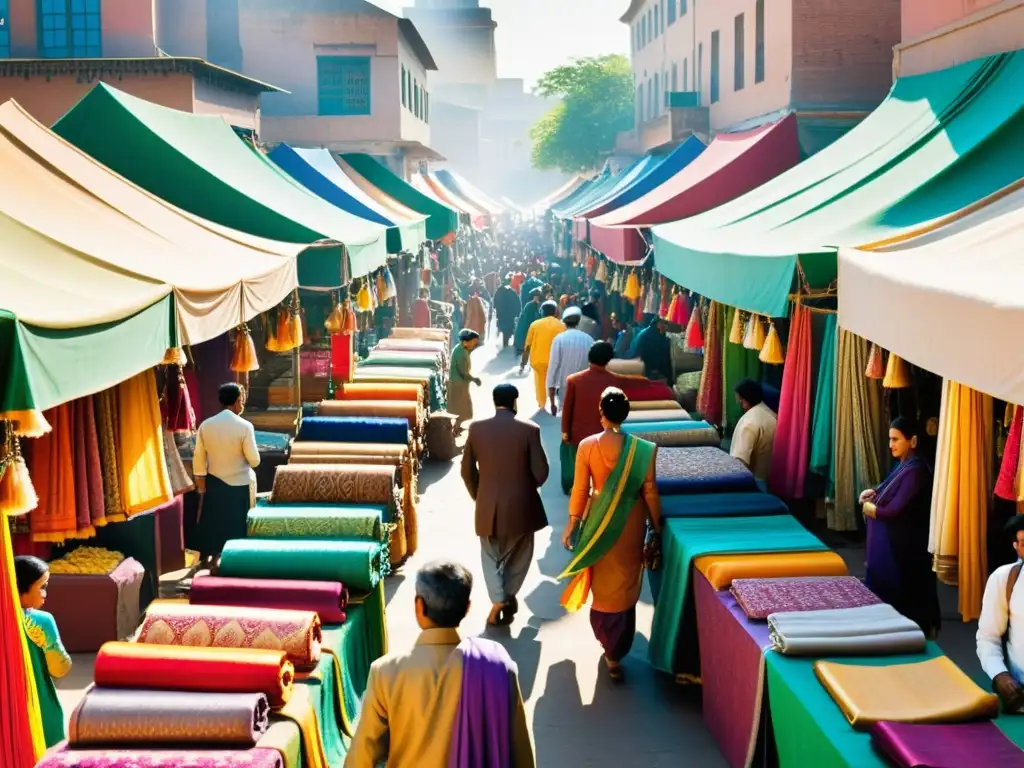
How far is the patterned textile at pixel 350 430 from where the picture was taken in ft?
28.9

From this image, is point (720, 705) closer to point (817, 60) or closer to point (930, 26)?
point (930, 26)

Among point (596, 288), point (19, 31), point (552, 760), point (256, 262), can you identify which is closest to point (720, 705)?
point (552, 760)

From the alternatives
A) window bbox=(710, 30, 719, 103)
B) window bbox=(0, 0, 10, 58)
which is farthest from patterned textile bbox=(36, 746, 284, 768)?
window bbox=(710, 30, 719, 103)

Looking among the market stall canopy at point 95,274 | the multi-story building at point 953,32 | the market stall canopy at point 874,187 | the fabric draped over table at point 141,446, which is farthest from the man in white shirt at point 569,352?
the fabric draped over table at point 141,446

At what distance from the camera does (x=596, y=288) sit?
841 inches

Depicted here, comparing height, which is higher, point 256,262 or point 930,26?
point 930,26

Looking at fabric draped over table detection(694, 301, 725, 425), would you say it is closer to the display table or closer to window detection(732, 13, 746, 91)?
the display table

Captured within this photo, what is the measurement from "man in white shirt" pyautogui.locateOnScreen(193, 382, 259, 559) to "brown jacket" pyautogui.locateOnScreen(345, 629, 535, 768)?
4596 mm

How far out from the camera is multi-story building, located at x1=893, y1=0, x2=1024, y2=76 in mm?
8852

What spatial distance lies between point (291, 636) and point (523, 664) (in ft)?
7.76

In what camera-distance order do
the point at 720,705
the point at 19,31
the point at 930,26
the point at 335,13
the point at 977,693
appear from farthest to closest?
1. the point at 335,13
2. the point at 19,31
3. the point at 930,26
4. the point at 720,705
5. the point at 977,693

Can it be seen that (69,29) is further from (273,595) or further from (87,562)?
(273,595)

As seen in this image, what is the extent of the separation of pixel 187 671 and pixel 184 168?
6.63 m

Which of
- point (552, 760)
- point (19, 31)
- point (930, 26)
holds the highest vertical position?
point (19, 31)
